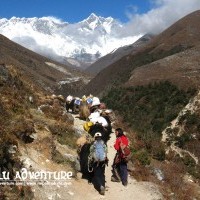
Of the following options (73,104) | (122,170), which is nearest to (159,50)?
(73,104)

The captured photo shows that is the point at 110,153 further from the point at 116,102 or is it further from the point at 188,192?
the point at 116,102

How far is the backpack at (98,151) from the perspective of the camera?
53.2 feet

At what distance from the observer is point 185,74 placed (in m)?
53.6

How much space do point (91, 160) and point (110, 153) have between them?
4.86 m

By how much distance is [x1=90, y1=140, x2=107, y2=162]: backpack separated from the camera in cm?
1622

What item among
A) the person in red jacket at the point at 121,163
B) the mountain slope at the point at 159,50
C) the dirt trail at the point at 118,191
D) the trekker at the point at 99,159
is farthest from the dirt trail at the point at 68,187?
the mountain slope at the point at 159,50

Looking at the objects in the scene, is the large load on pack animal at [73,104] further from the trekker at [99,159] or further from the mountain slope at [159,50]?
the mountain slope at [159,50]

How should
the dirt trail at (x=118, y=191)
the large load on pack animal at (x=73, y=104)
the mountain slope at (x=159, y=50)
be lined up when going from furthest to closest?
the mountain slope at (x=159, y=50), the large load on pack animal at (x=73, y=104), the dirt trail at (x=118, y=191)

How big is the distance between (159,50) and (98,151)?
7791cm

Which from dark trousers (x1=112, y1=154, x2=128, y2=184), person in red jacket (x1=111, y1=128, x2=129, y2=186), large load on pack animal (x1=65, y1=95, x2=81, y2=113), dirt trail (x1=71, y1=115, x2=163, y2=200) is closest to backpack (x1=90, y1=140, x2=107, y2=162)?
dirt trail (x1=71, y1=115, x2=163, y2=200)

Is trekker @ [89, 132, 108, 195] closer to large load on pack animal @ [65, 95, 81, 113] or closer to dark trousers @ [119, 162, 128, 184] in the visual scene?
dark trousers @ [119, 162, 128, 184]

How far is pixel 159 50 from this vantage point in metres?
92.4

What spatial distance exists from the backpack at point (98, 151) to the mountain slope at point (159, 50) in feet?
218

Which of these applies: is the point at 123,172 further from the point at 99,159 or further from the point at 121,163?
the point at 99,159
